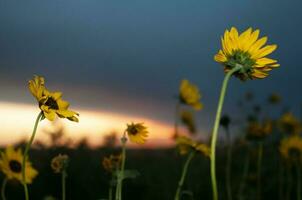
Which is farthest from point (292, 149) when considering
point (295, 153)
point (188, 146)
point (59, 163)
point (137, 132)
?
point (59, 163)

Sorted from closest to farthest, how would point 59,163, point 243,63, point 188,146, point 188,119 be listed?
point 243,63, point 59,163, point 188,146, point 188,119

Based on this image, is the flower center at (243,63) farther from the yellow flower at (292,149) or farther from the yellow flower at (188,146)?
the yellow flower at (292,149)

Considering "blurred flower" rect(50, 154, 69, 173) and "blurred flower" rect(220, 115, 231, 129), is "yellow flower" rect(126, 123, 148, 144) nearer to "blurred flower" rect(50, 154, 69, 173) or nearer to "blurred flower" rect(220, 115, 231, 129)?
"blurred flower" rect(50, 154, 69, 173)

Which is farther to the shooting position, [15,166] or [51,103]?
[15,166]

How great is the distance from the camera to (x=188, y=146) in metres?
2.92

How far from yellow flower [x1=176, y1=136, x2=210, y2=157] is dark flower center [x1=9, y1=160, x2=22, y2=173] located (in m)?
0.83

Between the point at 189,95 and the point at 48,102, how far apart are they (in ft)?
8.82

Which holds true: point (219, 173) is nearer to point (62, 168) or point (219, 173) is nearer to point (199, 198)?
point (199, 198)

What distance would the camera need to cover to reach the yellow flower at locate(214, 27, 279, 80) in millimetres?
1756

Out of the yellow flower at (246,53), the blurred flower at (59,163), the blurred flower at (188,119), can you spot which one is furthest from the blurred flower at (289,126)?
the yellow flower at (246,53)

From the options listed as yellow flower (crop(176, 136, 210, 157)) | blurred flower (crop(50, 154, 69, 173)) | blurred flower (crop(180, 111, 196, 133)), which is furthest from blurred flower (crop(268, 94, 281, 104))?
→ blurred flower (crop(50, 154, 69, 173))

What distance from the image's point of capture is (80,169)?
5.21m

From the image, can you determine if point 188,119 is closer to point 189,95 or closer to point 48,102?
point 189,95

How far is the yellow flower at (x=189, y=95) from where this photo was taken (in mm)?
4539
